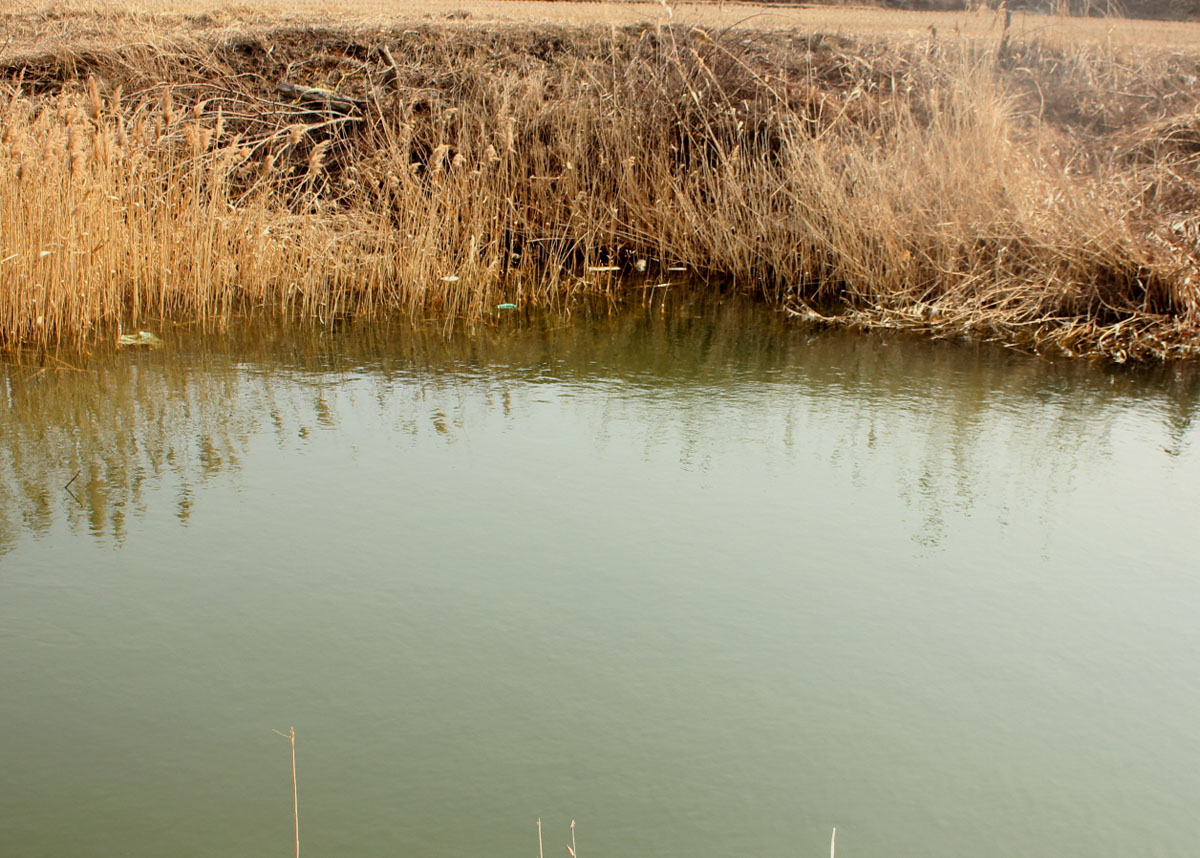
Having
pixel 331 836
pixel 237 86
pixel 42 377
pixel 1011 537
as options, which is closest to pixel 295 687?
pixel 331 836

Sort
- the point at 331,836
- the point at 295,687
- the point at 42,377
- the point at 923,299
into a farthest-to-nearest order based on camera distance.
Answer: the point at 923,299 → the point at 42,377 → the point at 295,687 → the point at 331,836

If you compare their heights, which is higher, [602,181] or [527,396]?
[602,181]

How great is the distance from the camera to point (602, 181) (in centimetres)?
740

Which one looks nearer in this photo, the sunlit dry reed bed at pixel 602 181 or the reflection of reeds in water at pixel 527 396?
the reflection of reeds in water at pixel 527 396

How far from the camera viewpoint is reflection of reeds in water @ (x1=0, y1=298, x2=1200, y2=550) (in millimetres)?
3717

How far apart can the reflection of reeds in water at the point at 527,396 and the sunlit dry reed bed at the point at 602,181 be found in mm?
437

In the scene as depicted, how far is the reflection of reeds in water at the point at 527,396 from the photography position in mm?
3717

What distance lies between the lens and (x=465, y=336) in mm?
5660

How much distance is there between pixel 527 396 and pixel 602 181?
3112mm

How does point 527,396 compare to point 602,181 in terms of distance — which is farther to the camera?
point 602,181

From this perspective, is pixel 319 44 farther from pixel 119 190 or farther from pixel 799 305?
pixel 799 305

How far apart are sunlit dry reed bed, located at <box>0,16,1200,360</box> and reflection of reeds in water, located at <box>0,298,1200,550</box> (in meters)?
0.44

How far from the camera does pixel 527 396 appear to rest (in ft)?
15.3

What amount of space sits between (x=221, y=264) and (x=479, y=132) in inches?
94.2
